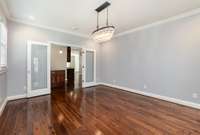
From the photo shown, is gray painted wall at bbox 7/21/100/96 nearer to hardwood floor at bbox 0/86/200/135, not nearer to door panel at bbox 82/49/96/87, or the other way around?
hardwood floor at bbox 0/86/200/135

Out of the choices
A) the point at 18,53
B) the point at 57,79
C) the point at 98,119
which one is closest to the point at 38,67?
the point at 18,53

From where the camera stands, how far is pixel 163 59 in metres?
3.83

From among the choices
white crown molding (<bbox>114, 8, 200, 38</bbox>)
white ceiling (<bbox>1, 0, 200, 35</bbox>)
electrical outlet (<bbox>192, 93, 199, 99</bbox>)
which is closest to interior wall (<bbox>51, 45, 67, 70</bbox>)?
white ceiling (<bbox>1, 0, 200, 35</bbox>)

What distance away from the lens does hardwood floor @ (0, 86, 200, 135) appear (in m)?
2.08

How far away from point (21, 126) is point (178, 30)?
197 inches

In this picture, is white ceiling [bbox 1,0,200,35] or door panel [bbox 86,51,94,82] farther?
door panel [bbox 86,51,94,82]

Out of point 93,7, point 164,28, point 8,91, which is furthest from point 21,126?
point 164,28

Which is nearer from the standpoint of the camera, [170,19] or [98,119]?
[98,119]

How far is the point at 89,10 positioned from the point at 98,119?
2.98 meters

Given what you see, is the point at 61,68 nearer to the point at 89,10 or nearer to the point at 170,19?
the point at 89,10

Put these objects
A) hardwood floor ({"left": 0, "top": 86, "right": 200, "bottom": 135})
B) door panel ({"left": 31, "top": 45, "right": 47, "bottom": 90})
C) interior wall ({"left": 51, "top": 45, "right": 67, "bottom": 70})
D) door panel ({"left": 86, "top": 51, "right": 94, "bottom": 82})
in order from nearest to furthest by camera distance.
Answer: hardwood floor ({"left": 0, "top": 86, "right": 200, "bottom": 135})
door panel ({"left": 31, "top": 45, "right": 47, "bottom": 90})
door panel ({"left": 86, "top": 51, "right": 94, "bottom": 82})
interior wall ({"left": 51, "top": 45, "right": 67, "bottom": 70})

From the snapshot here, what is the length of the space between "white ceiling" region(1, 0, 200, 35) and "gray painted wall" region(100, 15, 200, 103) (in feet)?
1.80

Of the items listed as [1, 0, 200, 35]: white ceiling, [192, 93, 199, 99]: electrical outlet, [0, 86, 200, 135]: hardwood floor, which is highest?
Result: [1, 0, 200, 35]: white ceiling

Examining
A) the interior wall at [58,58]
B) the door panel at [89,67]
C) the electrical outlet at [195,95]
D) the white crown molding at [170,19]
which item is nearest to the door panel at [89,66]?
the door panel at [89,67]
